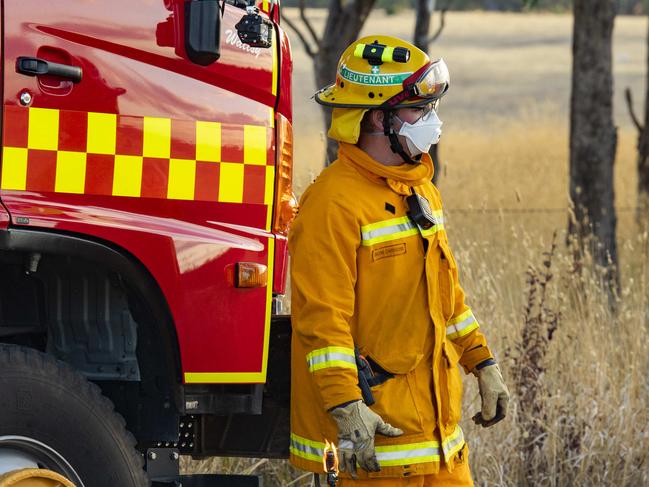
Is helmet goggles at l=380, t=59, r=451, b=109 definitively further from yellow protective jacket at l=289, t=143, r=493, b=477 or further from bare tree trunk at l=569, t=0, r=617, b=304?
bare tree trunk at l=569, t=0, r=617, b=304

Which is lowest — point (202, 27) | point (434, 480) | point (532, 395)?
point (532, 395)

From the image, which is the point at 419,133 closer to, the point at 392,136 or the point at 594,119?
the point at 392,136

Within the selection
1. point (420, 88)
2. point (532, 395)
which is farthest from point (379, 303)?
point (532, 395)

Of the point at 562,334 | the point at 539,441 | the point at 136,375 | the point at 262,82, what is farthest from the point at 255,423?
the point at 562,334

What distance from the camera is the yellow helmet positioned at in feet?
11.1

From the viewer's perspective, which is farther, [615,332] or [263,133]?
[615,332]

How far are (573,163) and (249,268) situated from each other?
228 inches

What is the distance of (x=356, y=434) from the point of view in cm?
314

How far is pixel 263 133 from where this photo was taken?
3.66 meters

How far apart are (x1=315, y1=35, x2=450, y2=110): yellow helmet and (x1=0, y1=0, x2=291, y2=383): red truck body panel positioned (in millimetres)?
332

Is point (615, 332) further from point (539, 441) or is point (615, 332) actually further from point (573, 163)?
point (573, 163)

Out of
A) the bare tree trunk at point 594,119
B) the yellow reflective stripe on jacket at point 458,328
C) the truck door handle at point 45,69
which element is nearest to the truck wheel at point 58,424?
the truck door handle at point 45,69

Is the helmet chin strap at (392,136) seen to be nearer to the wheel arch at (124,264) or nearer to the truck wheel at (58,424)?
the wheel arch at (124,264)

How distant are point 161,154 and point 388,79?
2.11 feet
